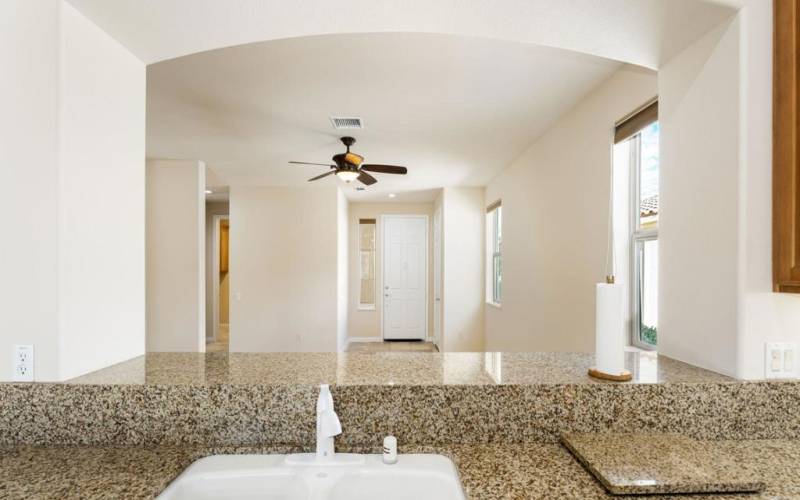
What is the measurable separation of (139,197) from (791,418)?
215 cm

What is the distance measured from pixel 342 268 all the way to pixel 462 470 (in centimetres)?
567

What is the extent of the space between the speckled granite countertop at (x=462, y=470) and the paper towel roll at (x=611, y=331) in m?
0.28

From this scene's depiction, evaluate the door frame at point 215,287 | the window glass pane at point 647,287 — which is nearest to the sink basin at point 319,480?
the window glass pane at point 647,287

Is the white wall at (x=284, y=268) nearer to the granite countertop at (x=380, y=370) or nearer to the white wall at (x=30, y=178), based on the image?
the granite countertop at (x=380, y=370)

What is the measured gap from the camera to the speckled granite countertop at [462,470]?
2.96 feet

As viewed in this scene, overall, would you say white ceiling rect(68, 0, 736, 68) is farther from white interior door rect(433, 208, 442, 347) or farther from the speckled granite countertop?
white interior door rect(433, 208, 442, 347)

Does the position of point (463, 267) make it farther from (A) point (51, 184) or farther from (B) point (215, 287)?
(A) point (51, 184)

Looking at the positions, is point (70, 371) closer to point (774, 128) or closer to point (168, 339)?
point (774, 128)

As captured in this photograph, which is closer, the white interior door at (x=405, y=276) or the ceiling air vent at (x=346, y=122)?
the ceiling air vent at (x=346, y=122)

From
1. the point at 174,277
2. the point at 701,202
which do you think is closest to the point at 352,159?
the point at 174,277

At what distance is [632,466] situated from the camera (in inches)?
37.9

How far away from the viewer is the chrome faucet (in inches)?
40.9

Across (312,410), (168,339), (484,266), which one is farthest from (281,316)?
(312,410)

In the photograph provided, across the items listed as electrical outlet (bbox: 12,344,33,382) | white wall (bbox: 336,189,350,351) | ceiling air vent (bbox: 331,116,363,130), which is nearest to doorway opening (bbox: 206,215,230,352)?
white wall (bbox: 336,189,350,351)
